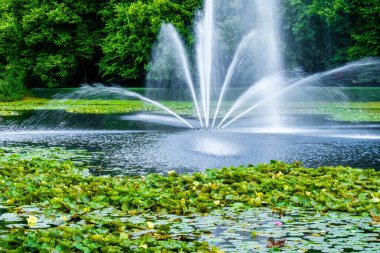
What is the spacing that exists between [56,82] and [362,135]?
111ft

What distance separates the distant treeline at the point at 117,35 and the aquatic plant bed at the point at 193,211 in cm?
3120

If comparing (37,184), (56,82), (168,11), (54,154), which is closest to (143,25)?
(168,11)

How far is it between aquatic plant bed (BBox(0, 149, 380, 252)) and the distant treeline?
31204 millimetres

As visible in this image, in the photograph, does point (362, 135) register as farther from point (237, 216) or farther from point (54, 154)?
point (237, 216)

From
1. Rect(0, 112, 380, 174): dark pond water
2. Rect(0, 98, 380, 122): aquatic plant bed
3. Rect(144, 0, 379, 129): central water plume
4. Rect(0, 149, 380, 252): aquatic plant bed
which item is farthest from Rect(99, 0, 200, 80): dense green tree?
Rect(0, 149, 380, 252): aquatic plant bed

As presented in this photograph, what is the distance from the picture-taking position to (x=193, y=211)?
9477 mm

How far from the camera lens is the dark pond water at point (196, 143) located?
15.9 meters

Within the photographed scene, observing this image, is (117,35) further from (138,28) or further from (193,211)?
(193,211)

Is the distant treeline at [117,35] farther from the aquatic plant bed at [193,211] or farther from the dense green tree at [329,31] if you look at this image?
the aquatic plant bed at [193,211]

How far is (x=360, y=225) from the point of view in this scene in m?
8.66

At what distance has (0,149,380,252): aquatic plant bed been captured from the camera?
7.54 m

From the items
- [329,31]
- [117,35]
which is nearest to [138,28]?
[117,35]

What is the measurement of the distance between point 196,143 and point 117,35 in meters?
29.0

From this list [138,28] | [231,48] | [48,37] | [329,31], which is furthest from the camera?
[48,37]
